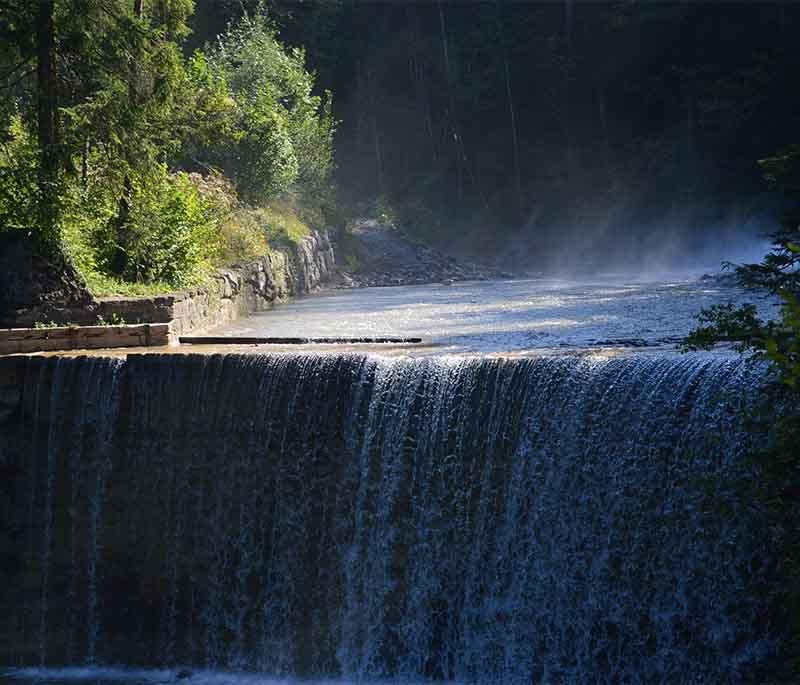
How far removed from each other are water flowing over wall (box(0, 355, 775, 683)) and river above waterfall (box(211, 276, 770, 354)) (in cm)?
163

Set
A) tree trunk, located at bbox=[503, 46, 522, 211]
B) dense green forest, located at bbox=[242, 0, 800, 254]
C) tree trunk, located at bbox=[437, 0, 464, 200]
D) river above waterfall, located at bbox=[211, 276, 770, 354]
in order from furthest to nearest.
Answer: tree trunk, located at bbox=[437, 0, 464, 200]
tree trunk, located at bbox=[503, 46, 522, 211]
dense green forest, located at bbox=[242, 0, 800, 254]
river above waterfall, located at bbox=[211, 276, 770, 354]

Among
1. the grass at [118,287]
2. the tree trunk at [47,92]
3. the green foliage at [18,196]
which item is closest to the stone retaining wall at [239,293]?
the grass at [118,287]

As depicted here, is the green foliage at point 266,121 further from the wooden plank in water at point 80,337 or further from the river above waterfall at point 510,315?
the wooden plank in water at point 80,337

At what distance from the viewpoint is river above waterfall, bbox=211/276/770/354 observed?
50.4 feet

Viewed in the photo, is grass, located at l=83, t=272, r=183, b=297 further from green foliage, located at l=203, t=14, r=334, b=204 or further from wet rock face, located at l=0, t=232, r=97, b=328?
green foliage, located at l=203, t=14, r=334, b=204

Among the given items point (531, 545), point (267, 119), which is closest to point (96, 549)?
point (531, 545)

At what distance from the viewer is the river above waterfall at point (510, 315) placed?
1535 cm

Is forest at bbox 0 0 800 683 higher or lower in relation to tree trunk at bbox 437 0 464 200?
lower

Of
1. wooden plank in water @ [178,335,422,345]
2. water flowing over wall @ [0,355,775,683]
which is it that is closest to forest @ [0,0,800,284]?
wooden plank in water @ [178,335,422,345]

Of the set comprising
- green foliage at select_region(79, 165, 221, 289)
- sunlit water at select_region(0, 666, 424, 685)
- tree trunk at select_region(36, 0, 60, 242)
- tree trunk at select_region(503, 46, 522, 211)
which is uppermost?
tree trunk at select_region(503, 46, 522, 211)

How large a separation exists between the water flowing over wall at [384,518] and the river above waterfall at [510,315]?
5.33ft

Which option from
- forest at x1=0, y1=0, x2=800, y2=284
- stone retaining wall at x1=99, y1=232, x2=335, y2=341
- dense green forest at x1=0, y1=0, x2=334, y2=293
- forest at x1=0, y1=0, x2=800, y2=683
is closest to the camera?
forest at x1=0, y1=0, x2=800, y2=683

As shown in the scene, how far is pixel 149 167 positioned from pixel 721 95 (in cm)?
2325

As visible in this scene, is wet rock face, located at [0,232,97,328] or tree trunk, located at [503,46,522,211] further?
tree trunk, located at [503,46,522,211]
